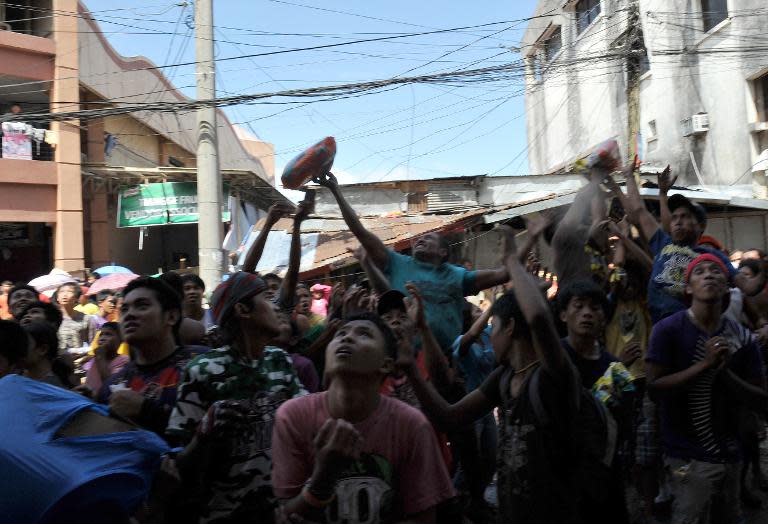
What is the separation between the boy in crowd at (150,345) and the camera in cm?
336

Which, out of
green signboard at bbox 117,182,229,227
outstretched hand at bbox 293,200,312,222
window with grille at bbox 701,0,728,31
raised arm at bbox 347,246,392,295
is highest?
window with grille at bbox 701,0,728,31

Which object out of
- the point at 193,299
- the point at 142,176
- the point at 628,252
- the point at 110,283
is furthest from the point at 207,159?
the point at 628,252

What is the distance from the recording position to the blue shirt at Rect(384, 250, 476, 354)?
501 centimetres

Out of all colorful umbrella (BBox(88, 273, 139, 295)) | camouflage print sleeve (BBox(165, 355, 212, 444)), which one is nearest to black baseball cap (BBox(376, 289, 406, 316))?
camouflage print sleeve (BBox(165, 355, 212, 444))

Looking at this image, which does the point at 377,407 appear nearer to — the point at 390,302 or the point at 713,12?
the point at 390,302

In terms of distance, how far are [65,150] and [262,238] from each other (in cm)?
1345

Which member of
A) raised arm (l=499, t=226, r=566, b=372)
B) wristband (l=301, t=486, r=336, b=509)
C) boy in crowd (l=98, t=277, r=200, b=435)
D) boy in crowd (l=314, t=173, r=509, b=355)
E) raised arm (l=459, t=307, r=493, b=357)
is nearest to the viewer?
wristband (l=301, t=486, r=336, b=509)

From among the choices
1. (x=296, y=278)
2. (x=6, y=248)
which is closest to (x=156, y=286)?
(x=296, y=278)

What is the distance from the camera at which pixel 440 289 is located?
507cm

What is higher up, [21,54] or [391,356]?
[21,54]

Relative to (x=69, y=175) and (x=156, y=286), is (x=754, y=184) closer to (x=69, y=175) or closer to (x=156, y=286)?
(x=69, y=175)

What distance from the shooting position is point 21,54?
1633 centimetres

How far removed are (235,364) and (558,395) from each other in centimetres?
119

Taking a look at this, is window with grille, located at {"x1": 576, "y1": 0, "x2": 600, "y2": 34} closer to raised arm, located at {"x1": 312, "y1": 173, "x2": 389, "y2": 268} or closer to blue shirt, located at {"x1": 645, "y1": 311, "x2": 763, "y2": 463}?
raised arm, located at {"x1": 312, "y1": 173, "x2": 389, "y2": 268}
